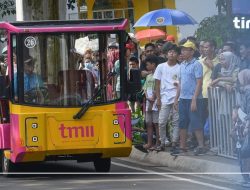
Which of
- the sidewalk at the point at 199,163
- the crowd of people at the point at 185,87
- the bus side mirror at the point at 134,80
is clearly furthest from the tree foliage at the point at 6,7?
the bus side mirror at the point at 134,80

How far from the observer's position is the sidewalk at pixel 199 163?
1592 cm

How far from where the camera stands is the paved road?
14.9m

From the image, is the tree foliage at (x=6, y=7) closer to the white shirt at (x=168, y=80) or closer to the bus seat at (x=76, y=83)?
the white shirt at (x=168, y=80)

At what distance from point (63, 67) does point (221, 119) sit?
281 centimetres

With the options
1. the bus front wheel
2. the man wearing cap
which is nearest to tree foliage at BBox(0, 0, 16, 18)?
the man wearing cap

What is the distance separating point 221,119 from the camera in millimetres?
17406

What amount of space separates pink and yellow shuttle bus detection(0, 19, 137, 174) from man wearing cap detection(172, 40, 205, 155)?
5.43 feet

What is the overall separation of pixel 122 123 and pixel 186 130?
2090mm

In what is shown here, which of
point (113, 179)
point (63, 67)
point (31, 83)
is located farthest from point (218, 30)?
point (113, 179)

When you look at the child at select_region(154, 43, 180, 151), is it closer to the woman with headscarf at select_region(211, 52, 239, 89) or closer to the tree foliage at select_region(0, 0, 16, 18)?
the woman with headscarf at select_region(211, 52, 239, 89)

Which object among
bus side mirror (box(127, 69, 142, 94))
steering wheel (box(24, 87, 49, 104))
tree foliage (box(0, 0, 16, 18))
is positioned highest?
tree foliage (box(0, 0, 16, 18))

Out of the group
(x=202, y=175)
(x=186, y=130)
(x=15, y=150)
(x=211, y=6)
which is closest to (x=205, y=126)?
(x=186, y=130)

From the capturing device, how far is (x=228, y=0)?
17.3 meters

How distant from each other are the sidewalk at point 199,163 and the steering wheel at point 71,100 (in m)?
2.17
